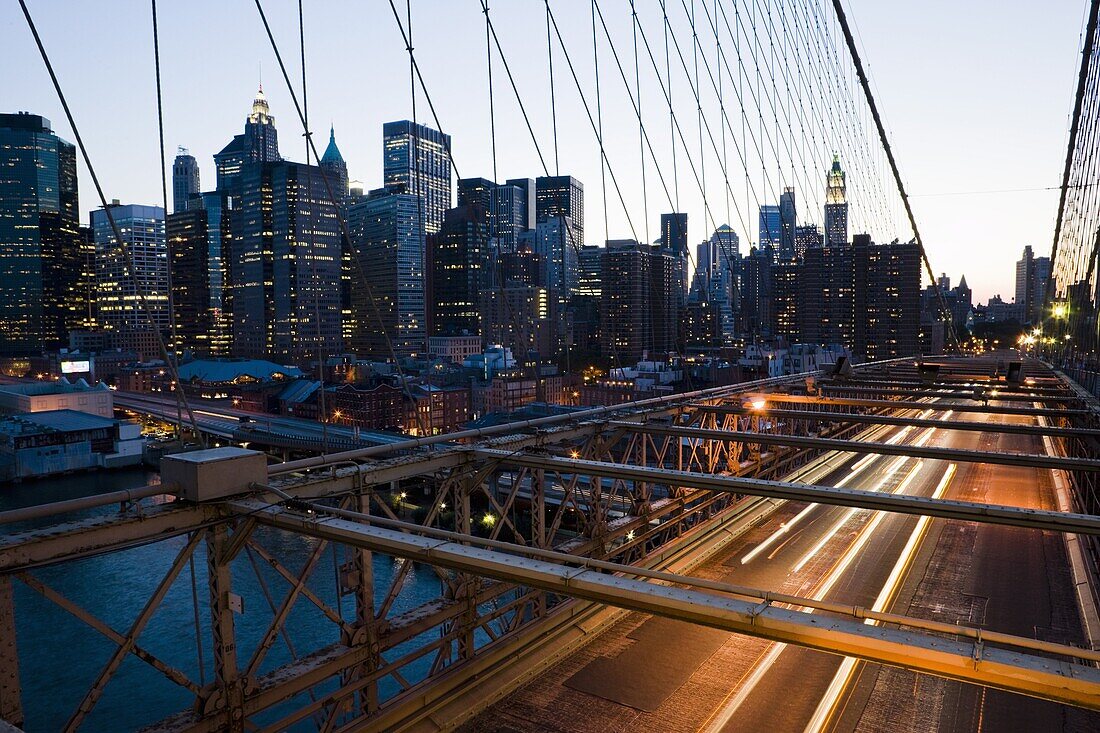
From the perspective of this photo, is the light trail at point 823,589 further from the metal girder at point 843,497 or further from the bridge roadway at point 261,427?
the bridge roadway at point 261,427

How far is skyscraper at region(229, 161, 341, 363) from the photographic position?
116500 millimetres

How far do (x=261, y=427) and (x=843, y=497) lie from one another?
4137 inches

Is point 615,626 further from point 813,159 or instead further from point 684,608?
point 813,159

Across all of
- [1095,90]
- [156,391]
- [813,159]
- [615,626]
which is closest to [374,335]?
[156,391]

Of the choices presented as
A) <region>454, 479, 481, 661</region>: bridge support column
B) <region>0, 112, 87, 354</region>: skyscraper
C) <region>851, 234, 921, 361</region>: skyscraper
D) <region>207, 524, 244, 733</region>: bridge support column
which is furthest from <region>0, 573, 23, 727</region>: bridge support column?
<region>0, 112, 87, 354</region>: skyscraper

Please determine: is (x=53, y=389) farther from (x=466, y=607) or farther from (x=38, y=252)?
(x=466, y=607)

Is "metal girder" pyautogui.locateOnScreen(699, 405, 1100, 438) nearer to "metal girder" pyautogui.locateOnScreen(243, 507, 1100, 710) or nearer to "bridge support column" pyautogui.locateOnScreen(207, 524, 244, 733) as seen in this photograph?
"metal girder" pyautogui.locateOnScreen(243, 507, 1100, 710)

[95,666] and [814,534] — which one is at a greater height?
[814,534]

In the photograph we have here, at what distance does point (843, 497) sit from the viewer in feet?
26.3

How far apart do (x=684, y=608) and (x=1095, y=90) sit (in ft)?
146

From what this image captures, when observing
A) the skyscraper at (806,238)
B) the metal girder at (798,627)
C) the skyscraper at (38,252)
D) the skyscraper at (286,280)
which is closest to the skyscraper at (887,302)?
the skyscraper at (806,238)

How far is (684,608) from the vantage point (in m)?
4.88

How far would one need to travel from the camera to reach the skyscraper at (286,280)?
382 ft

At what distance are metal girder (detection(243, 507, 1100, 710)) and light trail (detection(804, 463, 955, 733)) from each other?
496 centimetres
